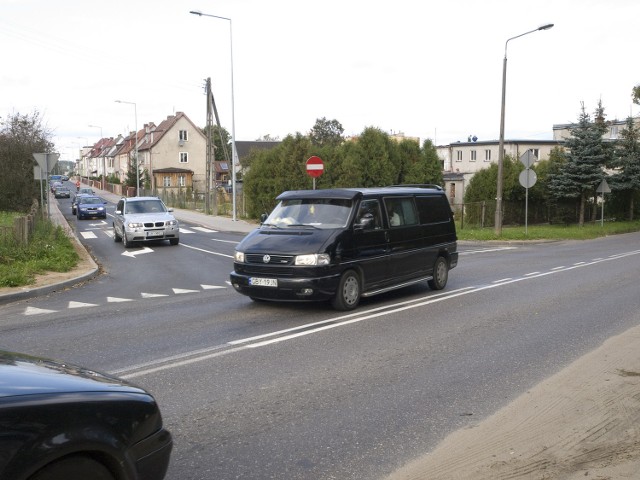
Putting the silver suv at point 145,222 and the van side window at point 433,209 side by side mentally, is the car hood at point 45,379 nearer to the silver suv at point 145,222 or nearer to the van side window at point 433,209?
the van side window at point 433,209

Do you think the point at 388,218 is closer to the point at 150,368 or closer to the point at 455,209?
the point at 150,368

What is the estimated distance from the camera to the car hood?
287 centimetres

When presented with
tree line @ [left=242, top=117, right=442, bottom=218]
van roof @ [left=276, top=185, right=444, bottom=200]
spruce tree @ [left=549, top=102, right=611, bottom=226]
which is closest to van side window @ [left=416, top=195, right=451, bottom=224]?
van roof @ [left=276, top=185, right=444, bottom=200]

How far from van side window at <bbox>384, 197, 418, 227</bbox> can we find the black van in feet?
0.06

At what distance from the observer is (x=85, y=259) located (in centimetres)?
1819

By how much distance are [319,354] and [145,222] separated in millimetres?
16856

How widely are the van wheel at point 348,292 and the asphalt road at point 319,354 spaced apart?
29cm

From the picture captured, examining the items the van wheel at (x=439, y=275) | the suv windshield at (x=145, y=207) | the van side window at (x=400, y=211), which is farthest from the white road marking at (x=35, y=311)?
the suv windshield at (x=145, y=207)

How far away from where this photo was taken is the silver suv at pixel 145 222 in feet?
75.5

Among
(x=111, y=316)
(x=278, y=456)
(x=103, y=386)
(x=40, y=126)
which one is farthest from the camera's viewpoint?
(x=40, y=126)

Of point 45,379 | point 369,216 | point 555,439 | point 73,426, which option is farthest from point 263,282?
point 73,426

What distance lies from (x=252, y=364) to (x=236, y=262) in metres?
3.65

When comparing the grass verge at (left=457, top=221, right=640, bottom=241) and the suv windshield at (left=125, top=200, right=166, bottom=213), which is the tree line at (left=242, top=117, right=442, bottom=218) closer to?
the grass verge at (left=457, top=221, right=640, bottom=241)

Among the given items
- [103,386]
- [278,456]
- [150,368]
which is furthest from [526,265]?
[103,386]
